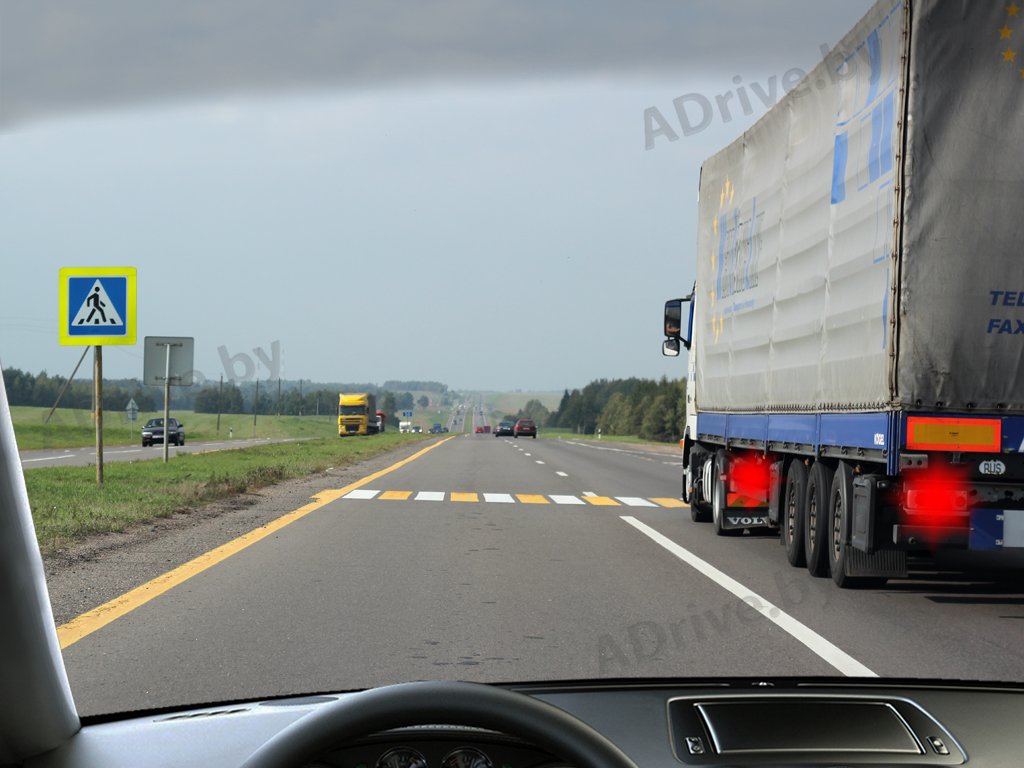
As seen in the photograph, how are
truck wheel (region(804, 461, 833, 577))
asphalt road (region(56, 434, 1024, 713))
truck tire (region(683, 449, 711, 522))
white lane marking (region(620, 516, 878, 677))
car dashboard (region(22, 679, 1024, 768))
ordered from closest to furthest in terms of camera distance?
car dashboard (region(22, 679, 1024, 768)), asphalt road (region(56, 434, 1024, 713)), white lane marking (region(620, 516, 878, 677)), truck wheel (region(804, 461, 833, 577)), truck tire (region(683, 449, 711, 522))

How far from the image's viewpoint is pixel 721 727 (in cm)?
296

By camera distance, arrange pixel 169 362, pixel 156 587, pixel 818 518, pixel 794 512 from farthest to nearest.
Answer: pixel 169 362, pixel 794 512, pixel 818 518, pixel 156 587

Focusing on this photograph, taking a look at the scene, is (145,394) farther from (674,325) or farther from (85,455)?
(85,455)

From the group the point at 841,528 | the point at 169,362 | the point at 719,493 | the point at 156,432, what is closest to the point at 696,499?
the point at 719,493

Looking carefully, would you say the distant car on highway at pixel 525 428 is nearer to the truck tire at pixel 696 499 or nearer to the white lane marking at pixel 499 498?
the white lane marking at pixel 499 498

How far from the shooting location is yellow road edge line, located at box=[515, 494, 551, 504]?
64.7ft

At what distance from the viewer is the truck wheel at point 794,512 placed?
11.3 meters

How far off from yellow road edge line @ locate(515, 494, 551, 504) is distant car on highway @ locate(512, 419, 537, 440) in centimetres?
7174

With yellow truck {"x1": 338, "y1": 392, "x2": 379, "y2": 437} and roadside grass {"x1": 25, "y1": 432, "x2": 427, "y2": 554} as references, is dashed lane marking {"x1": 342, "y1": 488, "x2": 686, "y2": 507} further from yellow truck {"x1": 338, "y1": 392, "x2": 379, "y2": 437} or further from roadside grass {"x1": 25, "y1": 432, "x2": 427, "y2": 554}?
yellow truck {"x1": 338, "y1": 392, "x2": 379, "y2": 437}

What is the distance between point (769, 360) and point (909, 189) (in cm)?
393

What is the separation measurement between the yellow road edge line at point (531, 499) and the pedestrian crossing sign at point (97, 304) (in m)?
6.55

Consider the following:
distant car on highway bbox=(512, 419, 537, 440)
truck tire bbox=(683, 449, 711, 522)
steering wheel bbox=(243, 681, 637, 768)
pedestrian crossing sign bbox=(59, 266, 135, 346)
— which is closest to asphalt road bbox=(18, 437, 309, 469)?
pedestrian crossing sign bbox=(59, 266, 135, 346)

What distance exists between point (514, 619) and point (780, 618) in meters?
1.80

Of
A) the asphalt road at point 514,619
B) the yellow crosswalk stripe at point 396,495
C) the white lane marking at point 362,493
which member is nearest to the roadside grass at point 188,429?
the white lane marking at point 362,493
